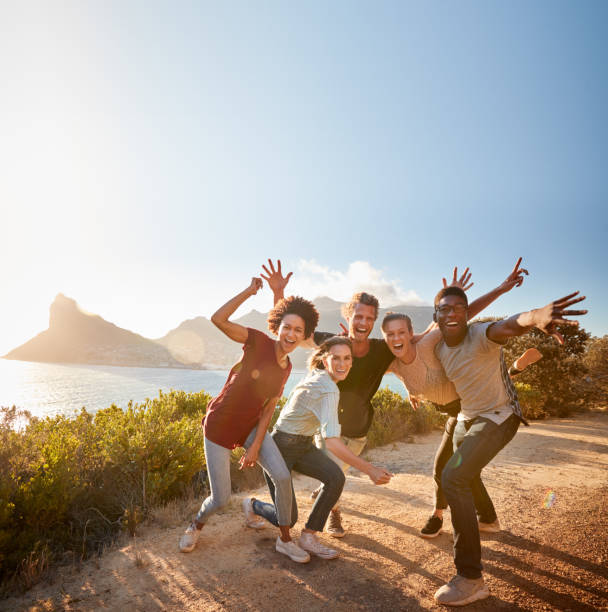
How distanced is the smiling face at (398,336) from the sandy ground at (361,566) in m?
2.06

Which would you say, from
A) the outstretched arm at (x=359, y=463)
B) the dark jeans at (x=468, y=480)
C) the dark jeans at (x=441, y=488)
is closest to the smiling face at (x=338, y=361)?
the outstretched arm at (x=359, y=463)

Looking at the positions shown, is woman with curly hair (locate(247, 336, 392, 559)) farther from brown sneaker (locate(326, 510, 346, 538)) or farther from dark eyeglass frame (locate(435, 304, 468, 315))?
dark eyeglass frame (locate(435, 304, 468, 315))

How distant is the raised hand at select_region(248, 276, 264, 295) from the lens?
3.77 metres

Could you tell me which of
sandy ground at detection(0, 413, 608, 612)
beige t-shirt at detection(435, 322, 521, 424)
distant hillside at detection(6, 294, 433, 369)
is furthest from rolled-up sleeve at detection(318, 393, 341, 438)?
distant hillside at detection(6, 294, 433, 369)

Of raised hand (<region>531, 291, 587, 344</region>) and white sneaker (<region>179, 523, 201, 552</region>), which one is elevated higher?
raised hand (<region>531, 291, 587, 344</region>)

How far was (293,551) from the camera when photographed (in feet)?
11.3

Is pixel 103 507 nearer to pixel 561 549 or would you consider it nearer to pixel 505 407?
pixel 505 407

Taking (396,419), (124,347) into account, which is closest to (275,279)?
(396,419)

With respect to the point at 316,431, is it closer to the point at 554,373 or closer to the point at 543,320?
the point at 543,320

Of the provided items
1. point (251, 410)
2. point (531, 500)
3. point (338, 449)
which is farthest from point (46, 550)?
point (531, 500)

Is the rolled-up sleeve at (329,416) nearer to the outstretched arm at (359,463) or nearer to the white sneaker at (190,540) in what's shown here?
the outstretched arm at (359,463)

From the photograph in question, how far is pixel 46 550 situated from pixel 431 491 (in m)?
5.00

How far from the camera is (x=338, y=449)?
120 inches

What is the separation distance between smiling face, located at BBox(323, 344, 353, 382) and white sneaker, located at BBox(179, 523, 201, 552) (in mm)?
2167
